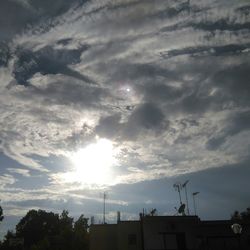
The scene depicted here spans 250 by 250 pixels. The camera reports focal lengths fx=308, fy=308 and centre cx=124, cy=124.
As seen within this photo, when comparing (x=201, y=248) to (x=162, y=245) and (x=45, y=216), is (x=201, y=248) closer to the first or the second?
(x=162, y=245)

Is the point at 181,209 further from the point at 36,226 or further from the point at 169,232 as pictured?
the point at 36,226

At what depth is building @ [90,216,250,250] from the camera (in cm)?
3581

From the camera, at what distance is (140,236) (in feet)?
133

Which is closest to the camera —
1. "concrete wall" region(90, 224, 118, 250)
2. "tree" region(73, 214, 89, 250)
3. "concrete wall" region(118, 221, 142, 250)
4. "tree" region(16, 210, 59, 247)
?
"concrete wall" region(118, 221, 142, 250)

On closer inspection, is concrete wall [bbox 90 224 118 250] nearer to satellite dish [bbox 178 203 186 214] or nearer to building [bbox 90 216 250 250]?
building [bbox 90 216 250 250]

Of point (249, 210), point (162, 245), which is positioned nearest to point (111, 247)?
point (162, 245)

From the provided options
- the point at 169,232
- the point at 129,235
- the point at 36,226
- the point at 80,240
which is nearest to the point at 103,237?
the point at 129,235

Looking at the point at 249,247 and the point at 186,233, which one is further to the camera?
the point at 186,233

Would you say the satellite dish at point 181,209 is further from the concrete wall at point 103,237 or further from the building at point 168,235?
the concrete wall at point 103,237

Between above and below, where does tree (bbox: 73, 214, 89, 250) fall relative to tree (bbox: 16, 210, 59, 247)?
below

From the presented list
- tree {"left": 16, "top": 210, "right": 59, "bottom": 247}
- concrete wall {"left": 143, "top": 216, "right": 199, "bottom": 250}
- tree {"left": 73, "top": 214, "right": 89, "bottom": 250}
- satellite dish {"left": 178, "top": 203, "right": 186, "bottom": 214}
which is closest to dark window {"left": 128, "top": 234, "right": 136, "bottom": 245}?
concrete wall {"left": 143, "top": 216, "right": 199, "bottom": 250}

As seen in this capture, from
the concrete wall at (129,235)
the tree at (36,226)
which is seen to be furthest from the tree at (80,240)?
the tree at (36,226)

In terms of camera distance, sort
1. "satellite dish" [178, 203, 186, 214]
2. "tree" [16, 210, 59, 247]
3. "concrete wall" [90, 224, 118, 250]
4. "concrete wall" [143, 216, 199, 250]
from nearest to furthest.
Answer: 1. "concrete wall" [143, 216, 199, 250]
2. "concrete wall" [90, 224, 118, 250]
3. "satellite dish" [178, 203, 186, 214]
4. "tree" [16, 210, 59, 247]

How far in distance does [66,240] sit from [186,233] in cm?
2411
